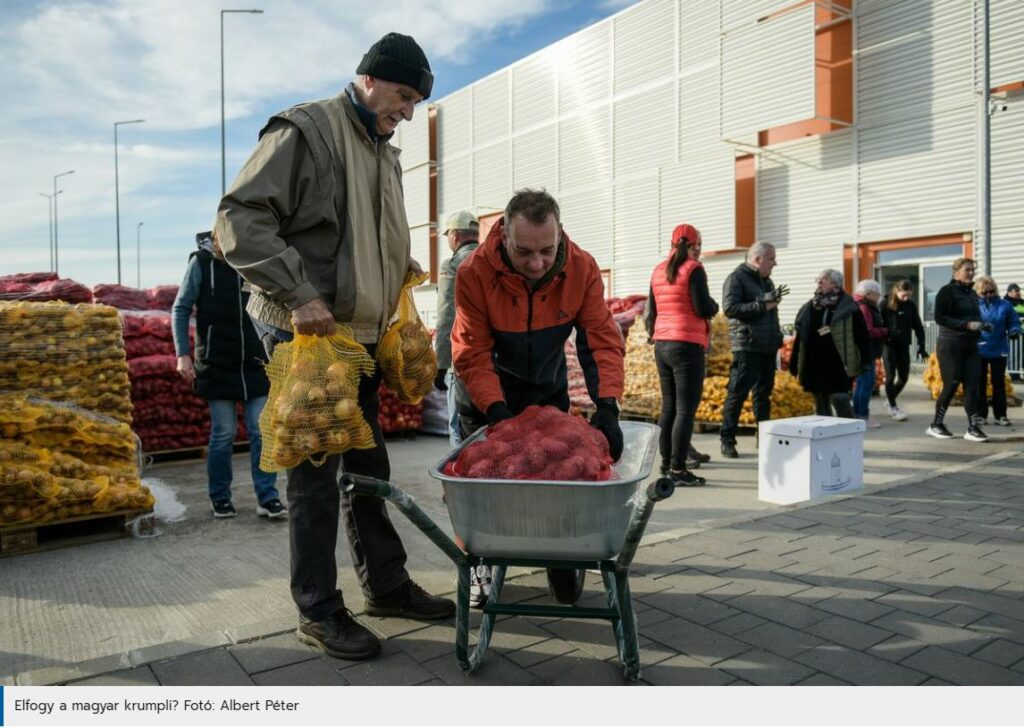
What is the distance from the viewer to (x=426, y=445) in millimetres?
8500

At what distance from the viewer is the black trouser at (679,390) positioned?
6059mm

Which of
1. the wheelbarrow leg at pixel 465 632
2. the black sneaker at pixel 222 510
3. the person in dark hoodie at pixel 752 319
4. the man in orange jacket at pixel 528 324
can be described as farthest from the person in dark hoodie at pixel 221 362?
the person in dark hoodie at pixel 752 319

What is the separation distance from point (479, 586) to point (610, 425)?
1206mm

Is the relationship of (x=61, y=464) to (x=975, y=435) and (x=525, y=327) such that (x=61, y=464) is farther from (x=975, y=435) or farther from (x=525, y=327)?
(x=975, y=435)

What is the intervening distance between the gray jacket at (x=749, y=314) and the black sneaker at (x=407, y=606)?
4439mm

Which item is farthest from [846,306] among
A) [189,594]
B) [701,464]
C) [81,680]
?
[81,680]

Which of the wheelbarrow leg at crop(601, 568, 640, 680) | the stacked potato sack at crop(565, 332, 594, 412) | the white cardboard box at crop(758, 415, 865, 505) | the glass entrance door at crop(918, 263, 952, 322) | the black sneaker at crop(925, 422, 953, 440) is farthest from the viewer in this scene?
the glass entrance door at crop(918, 263, 952, 322)

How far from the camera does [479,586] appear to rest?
3.71m

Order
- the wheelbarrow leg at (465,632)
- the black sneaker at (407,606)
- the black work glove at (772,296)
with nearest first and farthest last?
the wheelbarrow leg at (465,632)
the black sneaker at (407,606)
the black work glove at (772,296)

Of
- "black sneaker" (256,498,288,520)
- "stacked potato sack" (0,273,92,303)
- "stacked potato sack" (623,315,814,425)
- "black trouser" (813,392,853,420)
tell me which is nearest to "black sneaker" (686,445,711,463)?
"black trouser" (813,392,853,420)

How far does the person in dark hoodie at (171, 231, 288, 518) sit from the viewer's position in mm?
5195

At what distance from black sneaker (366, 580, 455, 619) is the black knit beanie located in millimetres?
2049

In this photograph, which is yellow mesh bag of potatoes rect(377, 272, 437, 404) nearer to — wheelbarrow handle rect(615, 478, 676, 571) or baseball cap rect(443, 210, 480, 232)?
wheelbarrow handle rect(615, 478, 676, 571)

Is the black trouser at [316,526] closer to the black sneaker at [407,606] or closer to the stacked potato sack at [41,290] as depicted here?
the black sneaker at [407,606]
